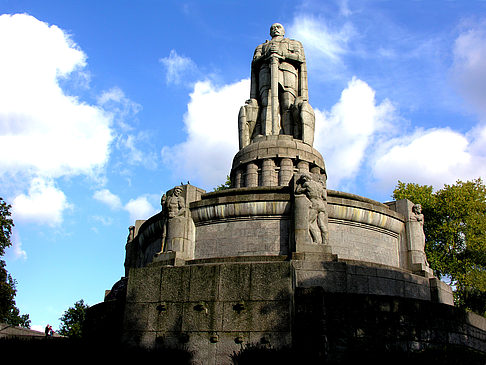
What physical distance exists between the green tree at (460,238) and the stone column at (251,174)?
14917mm

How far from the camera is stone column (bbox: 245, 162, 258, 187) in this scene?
2186 cm

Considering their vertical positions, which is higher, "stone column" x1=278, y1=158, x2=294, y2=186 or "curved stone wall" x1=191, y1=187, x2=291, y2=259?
"stone column" x1=278, y1=158, x2=294, y2=186

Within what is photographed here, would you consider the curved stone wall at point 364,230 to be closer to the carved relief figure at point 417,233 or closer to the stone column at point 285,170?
the carved relief figure at point 417,233

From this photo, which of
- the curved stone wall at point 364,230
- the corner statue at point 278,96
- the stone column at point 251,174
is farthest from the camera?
the corner statue at point 278,96

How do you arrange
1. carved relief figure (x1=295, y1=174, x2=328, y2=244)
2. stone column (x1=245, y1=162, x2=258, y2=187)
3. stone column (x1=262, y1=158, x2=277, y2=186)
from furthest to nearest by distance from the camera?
stone column (x1=245, y1=162, x2=258, y2=187) → stone column (x1=262, y1=158, x2=277, y2=186) → carved relief figure (x1=295, y1=174, x2=328, y2=244)

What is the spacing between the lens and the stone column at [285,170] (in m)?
21.4

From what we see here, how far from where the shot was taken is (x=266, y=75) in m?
24.5

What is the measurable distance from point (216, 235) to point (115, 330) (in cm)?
538

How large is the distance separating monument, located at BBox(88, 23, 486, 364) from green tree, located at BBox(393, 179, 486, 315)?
1303 centimetres

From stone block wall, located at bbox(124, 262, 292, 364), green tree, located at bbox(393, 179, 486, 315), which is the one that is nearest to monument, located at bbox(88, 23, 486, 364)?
stone block wall, located at bbox(124, 262, 292, 364)

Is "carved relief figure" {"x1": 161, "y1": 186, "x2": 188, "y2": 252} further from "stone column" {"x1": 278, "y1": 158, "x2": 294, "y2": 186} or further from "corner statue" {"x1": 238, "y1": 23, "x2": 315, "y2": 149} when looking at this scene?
"corner statue" {"x1": 238, "y1": 23, "x2": 315, "y2": 149}

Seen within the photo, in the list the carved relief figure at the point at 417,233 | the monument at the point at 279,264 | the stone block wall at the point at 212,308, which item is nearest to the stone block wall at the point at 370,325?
the monument at the point at 279,264

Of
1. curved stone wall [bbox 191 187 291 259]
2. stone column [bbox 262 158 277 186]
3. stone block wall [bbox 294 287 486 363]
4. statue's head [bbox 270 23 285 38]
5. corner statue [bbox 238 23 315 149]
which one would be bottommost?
stone block wall [bbox 294 287 486 363]

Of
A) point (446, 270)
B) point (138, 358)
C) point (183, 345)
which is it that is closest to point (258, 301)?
point (183, 345)
